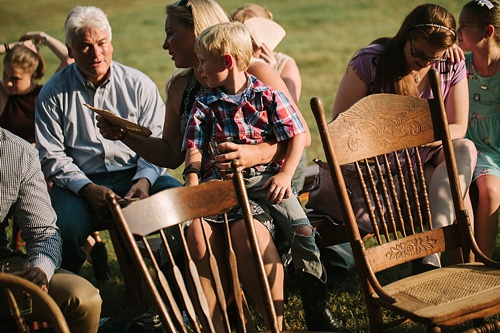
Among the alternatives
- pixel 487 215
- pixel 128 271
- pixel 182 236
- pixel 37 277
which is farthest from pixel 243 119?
pixel 487 215

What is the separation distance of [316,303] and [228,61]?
1.23 metres

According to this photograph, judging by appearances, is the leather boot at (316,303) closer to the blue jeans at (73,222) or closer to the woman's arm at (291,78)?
the blue jeans at (73,222)

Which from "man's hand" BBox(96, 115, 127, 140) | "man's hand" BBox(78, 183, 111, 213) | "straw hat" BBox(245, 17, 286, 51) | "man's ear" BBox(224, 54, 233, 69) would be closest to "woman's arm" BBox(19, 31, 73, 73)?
"straw hat" BBox(245, 17, 286, 51)

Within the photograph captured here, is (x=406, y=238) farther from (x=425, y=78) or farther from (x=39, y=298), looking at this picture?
(x=39, y=298)

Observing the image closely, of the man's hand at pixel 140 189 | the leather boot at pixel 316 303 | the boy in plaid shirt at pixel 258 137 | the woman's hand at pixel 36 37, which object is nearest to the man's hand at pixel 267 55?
the man's hand at pixel 140 189

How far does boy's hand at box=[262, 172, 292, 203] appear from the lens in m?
3.82

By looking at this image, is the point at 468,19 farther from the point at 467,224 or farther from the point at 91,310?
the point at 91,310

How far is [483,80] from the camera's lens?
516 cm

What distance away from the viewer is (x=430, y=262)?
163 inches

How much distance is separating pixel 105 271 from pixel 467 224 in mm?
2704

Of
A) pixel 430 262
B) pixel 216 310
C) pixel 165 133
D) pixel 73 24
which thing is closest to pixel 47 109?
pixel 73 24

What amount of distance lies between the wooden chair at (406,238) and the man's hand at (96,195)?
1.79 m

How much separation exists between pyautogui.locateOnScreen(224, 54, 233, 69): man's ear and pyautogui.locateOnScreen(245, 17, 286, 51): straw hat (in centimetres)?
181

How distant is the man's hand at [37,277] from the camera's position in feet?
11.0
